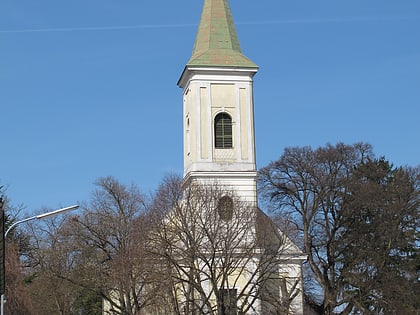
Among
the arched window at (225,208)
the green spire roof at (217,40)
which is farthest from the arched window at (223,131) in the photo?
the arched window at (225,208)

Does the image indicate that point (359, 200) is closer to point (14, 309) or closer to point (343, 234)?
point (343, 234)

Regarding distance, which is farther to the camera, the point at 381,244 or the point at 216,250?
the point at 381,244

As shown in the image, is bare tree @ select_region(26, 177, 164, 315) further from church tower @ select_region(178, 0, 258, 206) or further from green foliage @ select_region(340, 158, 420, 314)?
green foliage @ select_region(340, 158, 420, 314)

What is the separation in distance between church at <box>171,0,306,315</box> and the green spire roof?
0.05 meters

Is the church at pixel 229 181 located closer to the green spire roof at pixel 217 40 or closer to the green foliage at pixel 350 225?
the green spire roof at pixel 217 40

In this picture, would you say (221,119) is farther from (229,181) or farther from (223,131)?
(229,181)

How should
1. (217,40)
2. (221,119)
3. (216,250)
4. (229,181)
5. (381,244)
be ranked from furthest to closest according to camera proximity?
(381,244), (217,40), (221,119), (229,181), (216,250)

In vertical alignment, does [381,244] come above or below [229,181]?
below

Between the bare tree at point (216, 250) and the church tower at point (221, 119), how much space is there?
3.05 meters

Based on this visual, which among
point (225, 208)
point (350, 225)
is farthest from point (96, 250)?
point (350, 225)

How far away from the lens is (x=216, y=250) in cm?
3766

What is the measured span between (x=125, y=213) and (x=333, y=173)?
1434 cm

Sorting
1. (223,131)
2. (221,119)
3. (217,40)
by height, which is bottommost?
(223,131)

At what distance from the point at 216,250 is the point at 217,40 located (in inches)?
511
